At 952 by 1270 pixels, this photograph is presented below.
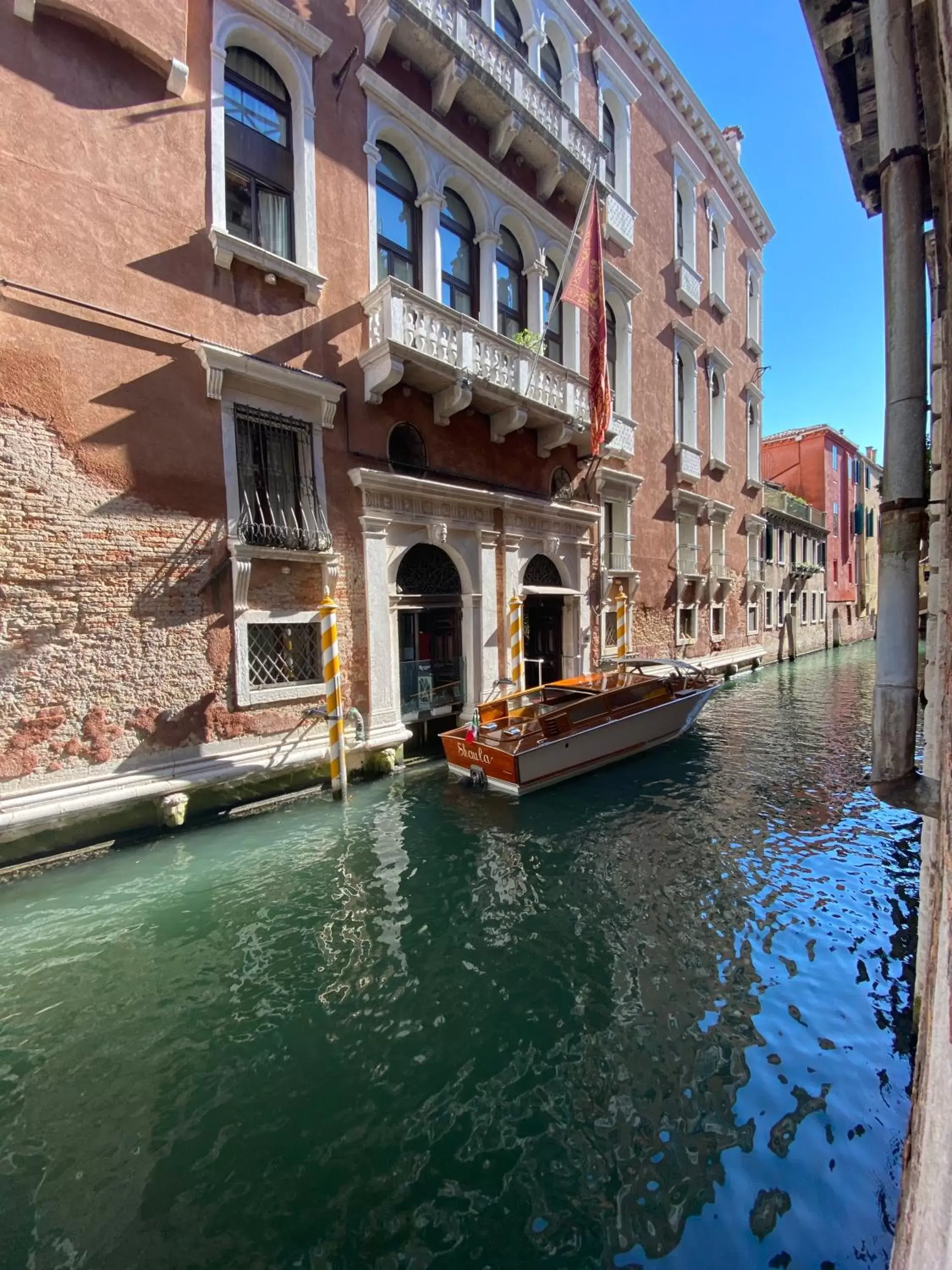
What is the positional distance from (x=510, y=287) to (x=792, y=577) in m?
18.8

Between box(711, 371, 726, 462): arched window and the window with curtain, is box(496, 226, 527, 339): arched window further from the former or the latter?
box(711, 371, 726, 462): arched window

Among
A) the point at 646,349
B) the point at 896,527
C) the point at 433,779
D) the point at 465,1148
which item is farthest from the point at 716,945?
the point at 646,349

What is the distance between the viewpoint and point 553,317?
1151 cm

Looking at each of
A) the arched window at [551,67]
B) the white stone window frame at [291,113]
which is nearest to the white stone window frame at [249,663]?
the white stone window frame at [291,113]

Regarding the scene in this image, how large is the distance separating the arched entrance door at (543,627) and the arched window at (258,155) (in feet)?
21.2

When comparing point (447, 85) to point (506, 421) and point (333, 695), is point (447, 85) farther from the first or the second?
point (333, 695)

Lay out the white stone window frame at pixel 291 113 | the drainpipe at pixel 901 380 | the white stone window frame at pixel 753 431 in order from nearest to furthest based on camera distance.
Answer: the drainpipe at pixel 901 380, the white stone window frame at pixel 291 113, the white stone window frame at pixel 753 431

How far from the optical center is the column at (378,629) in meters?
7.82

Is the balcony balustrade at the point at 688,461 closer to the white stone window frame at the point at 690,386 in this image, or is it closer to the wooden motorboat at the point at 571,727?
the white stone window frame at the point at 690,386

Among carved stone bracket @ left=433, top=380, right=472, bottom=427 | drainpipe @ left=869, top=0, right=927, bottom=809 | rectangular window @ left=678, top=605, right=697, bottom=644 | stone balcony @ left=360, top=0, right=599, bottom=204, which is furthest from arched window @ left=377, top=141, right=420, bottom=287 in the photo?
rectangular window @ left=678, top=605, right=697, bottom=644

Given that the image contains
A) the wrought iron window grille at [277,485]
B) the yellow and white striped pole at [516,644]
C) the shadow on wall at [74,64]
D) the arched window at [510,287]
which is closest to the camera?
the shadow on wall at [74,64]

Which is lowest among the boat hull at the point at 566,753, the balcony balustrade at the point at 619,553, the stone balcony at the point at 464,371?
the boat hull at the point at 566,753

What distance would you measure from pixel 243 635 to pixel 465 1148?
522 centimetres

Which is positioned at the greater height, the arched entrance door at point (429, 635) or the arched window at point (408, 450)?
the arched window at point (408, 450)
